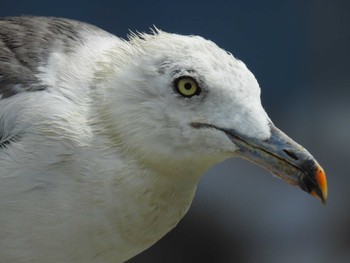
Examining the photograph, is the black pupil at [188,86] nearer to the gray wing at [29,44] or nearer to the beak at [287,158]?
the beak at [287,158]

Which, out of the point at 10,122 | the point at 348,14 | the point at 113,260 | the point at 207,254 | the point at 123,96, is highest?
the point at 348,14

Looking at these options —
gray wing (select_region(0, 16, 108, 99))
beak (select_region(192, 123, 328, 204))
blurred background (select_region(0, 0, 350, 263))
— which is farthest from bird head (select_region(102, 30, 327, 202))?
blurred background (select_region(0, 0, 350, 263))

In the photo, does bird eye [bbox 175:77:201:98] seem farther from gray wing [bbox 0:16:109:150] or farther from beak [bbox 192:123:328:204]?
gray wing [bbox 0:16:109:150]

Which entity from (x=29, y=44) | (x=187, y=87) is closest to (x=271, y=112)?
(x=29, y=44)

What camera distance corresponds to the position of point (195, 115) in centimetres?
429

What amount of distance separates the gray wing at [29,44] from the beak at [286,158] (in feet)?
2.90

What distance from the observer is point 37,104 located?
14.8 ft

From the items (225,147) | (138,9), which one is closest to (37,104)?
(225,147)

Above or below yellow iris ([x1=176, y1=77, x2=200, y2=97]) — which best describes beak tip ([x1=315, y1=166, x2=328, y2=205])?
below

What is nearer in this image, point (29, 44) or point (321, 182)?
point (321, 182)

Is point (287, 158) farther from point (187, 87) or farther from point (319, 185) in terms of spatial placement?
point (187, 87)

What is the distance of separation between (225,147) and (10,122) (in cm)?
90

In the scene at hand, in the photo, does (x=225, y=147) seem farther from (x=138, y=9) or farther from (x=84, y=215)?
(x=138, y=9)

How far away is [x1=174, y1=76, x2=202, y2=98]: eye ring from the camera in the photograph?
4.29 meters
